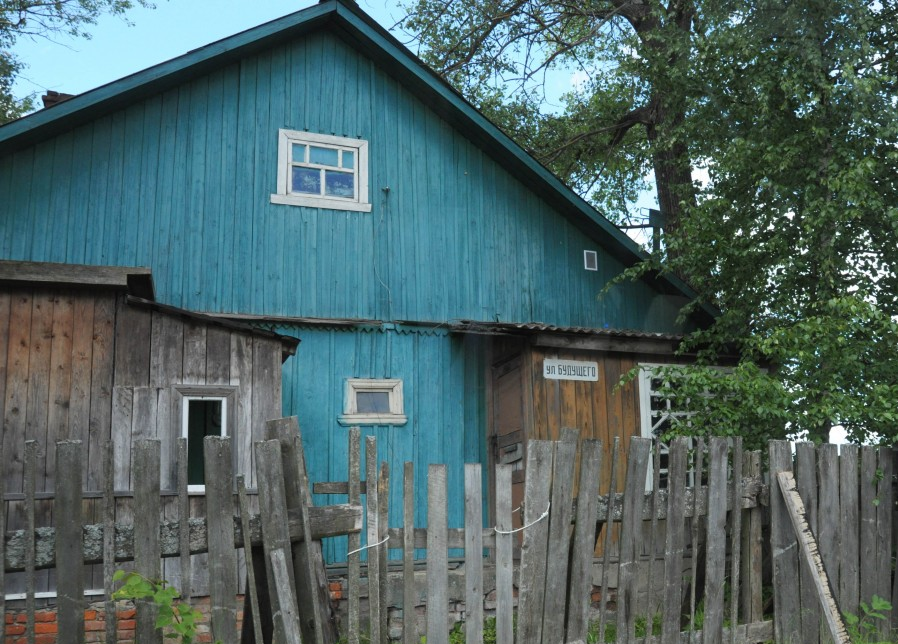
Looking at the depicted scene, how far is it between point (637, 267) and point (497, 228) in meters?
1.98

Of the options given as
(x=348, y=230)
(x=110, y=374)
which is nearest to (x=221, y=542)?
(x=110, y=374)

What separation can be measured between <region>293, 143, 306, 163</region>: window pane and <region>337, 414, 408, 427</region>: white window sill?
3286 mm

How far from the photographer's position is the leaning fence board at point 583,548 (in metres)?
6.00

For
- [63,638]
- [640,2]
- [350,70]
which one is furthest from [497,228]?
[63,638]

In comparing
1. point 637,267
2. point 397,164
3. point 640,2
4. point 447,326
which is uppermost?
point 640,2

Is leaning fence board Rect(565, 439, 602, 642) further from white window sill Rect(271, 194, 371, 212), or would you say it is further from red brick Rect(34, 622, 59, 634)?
white window sill Rect(271, 194, 371, 212)

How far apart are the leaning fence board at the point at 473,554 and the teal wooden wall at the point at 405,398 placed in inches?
207

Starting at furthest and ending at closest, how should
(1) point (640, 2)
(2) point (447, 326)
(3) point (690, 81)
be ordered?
1. (1) point (640, 2)
2. (3) point (690, 81)
3. (2) point (447, 326)

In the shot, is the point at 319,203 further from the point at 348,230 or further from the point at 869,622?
the point at 869,622

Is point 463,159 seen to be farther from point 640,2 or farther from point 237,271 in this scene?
point 640,2

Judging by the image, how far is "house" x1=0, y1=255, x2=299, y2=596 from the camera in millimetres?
8820

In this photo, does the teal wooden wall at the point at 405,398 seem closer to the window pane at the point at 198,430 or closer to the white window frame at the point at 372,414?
the white window frame at the point at 372,414

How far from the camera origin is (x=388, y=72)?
41.2ft

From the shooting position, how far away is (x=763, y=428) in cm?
1041
